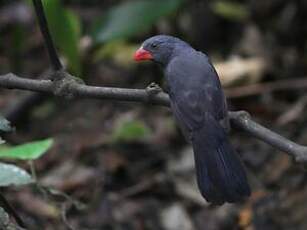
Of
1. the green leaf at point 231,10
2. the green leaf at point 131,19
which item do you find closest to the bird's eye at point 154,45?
the green leaf at point 131,19

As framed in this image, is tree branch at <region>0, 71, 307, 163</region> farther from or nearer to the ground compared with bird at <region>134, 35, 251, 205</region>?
farther from the ground

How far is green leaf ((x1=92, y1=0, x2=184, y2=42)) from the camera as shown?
595cm

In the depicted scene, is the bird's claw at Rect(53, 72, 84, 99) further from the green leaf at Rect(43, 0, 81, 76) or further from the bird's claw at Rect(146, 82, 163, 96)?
the green leaf at Rect(43, 0, 81, 76)

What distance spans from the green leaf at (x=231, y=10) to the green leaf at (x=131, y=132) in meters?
1.48

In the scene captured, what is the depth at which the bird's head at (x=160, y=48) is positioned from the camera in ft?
12.0

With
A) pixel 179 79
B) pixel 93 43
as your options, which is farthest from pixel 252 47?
pixel 179 79

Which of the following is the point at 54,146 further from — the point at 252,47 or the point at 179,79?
the point at 179,79

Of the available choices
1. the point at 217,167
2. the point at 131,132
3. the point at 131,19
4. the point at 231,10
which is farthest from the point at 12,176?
the point at 231,10

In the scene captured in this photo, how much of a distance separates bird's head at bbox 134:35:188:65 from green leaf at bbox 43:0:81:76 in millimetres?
2117

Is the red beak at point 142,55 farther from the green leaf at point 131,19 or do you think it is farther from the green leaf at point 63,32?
the green leaf at point 131,19

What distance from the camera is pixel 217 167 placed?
304cm

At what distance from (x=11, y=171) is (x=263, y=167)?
2.59 metres

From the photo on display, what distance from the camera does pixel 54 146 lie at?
5.79 m

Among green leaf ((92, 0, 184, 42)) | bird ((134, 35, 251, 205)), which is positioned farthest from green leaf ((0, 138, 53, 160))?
green leaf ((92, 0, 184, 42))
